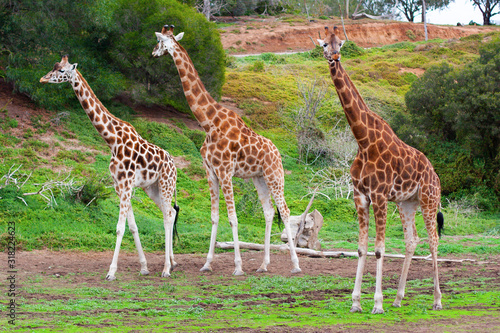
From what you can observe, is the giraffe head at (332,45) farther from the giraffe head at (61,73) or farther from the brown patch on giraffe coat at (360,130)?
the giraffe head at (61,73)

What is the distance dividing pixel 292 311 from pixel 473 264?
5.98 m

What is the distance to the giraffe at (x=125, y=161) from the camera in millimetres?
10141

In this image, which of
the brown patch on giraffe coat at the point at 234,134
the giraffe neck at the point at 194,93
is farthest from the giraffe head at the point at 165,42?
the brown patch on giraffe coat at the point at 234,134

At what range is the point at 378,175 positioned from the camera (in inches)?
294

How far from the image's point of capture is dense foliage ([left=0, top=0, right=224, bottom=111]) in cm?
1959

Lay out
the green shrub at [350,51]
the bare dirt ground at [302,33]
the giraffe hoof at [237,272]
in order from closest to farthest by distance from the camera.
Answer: the giraffe hoof at [237,272], the green shrub at [350,51], the bare dirt ground at [302,33]

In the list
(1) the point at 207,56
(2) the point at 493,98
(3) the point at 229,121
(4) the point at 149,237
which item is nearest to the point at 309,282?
(3) the point at 229,121

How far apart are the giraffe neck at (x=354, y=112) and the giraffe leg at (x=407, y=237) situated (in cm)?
139

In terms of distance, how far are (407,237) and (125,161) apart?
549 cm

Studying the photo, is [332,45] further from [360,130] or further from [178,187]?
[178,187]

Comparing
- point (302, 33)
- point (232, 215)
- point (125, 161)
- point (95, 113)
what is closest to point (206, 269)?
point (232, 215)

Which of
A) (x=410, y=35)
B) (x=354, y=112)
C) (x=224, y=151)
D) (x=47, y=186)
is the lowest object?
(x=47, y=186)

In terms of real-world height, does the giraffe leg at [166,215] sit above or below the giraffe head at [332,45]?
below

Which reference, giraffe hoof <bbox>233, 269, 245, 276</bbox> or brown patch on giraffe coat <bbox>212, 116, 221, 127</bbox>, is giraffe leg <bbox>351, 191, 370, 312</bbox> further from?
brown patch on giraffe coat <bbox>212, 116, 221, 127</bbox>
